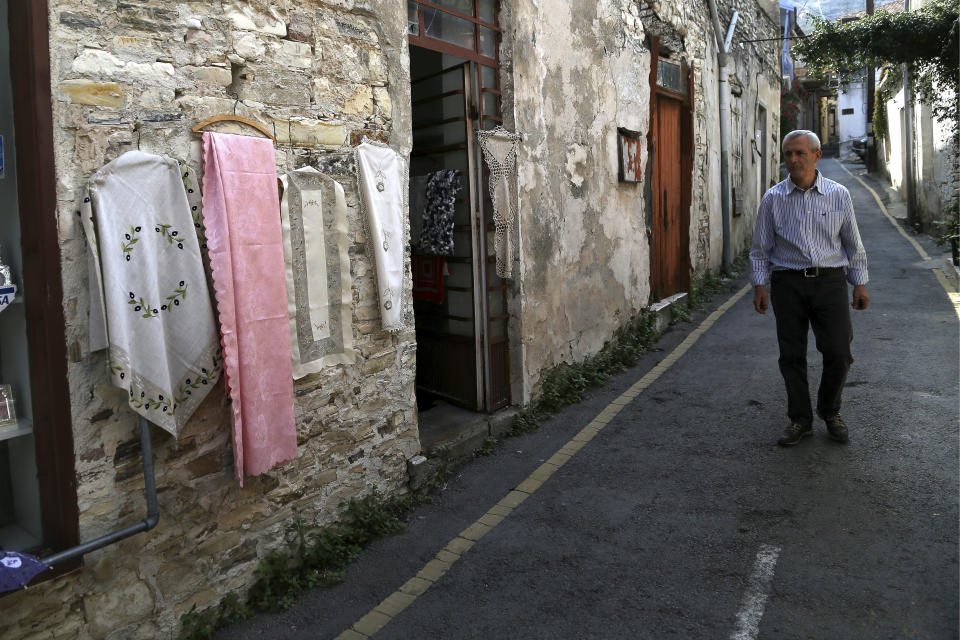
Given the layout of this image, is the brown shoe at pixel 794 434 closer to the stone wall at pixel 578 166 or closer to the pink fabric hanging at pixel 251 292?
the stone wall at pixel 578 166

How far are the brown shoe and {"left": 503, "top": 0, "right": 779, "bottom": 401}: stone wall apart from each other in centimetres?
194

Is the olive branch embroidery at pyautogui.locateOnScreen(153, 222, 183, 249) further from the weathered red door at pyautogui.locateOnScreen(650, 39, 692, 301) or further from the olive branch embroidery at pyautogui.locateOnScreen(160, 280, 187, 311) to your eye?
the weathered red door at pyautogui.locateOnScreen(650, 39, 692, 301)

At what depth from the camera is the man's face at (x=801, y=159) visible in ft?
15.0

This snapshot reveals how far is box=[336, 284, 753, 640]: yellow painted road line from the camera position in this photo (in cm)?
327

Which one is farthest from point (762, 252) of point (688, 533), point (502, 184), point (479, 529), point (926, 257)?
point (926, 257)

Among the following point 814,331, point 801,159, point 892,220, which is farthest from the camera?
point 892,220

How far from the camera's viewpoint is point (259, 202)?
11.1ft

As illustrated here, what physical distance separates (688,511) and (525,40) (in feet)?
12.2

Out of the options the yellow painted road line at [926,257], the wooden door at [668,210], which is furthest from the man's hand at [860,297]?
the yellow painted road line at [926,257]

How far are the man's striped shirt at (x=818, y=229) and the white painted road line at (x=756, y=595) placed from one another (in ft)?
6.49

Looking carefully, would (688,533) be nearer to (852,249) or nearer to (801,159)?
(852,249)

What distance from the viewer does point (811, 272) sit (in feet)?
15.2

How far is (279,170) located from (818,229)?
3.26m

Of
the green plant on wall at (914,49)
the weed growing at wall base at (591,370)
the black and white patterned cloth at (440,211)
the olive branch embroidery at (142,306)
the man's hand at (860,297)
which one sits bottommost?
the weed growing at wall base at (591,370)
